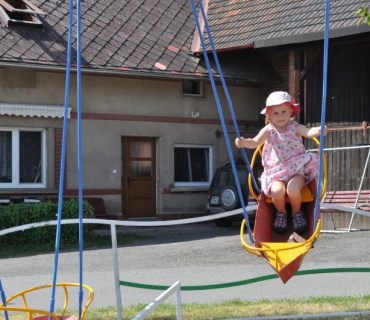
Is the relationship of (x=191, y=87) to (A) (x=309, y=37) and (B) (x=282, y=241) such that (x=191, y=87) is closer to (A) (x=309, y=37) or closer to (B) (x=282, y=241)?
(A) (x=309, y=37)

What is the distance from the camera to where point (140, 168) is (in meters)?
23.2

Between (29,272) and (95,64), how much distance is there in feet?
28.2

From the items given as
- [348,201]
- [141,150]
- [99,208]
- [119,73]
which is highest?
[119,73]

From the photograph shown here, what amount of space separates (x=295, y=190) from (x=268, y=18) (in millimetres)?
14034

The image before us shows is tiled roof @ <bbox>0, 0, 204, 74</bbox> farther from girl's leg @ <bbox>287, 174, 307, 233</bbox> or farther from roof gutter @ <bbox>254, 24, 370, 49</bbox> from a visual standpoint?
girl's leg @ <bbox>287, 174, 307, 233</bbox>

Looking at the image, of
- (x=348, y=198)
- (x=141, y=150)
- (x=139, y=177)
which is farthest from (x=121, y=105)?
(x=348, y=198)

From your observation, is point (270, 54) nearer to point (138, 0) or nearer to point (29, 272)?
point (138, 0)

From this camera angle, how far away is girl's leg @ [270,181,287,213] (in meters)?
7.68

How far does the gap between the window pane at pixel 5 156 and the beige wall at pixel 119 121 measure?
0.40 meters

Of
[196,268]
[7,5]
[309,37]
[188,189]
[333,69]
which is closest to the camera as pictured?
[196,268]

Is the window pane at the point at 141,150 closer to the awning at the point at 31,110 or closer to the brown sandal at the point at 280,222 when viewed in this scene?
the awning at the point at 31,110

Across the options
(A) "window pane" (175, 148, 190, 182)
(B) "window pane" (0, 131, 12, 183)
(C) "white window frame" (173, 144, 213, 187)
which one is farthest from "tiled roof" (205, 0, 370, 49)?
(B) "window pane" (0, 131, 12, 183)

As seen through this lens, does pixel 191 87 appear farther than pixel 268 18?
Yes

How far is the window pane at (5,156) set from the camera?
824 inches
